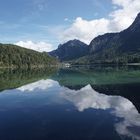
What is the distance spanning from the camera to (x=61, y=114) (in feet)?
118

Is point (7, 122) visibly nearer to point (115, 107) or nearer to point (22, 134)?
point (22, 134)

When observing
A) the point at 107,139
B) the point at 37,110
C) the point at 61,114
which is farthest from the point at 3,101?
the point at 107,139

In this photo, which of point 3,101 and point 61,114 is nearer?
point 61,114

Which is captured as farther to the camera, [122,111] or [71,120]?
[122,111]

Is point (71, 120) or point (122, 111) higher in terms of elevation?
point (71, 120)

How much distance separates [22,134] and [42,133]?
6.30 ft

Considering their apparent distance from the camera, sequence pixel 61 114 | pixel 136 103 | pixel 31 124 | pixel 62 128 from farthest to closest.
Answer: pixel 136 103 → pixel 61 114 → pixel 31 124 → pixel 62 128

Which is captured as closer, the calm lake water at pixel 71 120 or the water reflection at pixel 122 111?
→ the calm lake water at pixel 71 120

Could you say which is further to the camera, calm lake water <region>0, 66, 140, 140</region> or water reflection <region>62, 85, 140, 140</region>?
water reflection <region>62, 85, 140, 140</region>

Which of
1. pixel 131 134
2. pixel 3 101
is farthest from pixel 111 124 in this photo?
pixel 3 101

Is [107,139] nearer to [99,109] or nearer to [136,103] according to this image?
[99,109]

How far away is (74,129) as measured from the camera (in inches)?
1113

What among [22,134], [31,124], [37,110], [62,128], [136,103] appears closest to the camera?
[22,134]

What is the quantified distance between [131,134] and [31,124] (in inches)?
436
